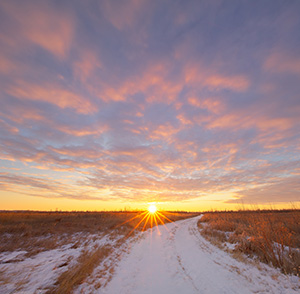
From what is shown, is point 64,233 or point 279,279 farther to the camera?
point 64,233

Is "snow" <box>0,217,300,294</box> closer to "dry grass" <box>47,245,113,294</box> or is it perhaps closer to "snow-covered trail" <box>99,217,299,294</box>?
"snow-covered trail" <box>99,217,299,294</box>

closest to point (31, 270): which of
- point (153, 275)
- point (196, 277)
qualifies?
point (153, 275)

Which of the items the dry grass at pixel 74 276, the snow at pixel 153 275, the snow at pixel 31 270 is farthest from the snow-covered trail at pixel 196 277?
the snow at pixel 31 270

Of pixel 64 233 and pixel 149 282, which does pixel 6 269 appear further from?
pixel 64 233

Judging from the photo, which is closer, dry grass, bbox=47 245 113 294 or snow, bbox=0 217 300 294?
dry grass, bbox=47 245 113 294

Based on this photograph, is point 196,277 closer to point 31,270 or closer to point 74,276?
point 74,276

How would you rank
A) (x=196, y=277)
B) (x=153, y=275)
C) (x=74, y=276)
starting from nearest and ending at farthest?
(x=74, y=276), (x=196, y=277), (x=153, y=275)

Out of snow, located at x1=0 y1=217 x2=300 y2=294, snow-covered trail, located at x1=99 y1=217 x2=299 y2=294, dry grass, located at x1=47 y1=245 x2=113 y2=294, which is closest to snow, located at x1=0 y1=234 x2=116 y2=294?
snow, located at x1=0 y1=217 x2=300 y2=294

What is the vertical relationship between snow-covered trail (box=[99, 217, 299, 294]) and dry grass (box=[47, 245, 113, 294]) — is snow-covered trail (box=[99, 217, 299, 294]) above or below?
below

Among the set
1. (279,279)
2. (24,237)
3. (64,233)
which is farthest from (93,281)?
(64,233)

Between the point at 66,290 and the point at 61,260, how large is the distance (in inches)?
130

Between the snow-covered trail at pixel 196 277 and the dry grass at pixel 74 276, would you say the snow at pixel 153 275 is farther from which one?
the dry grass at pixel 74 276

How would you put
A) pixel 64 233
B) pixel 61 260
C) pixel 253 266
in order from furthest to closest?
1. pixel 64 233
2. pixel 61 260
3. pixel 253 266

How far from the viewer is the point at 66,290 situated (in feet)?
15.9
